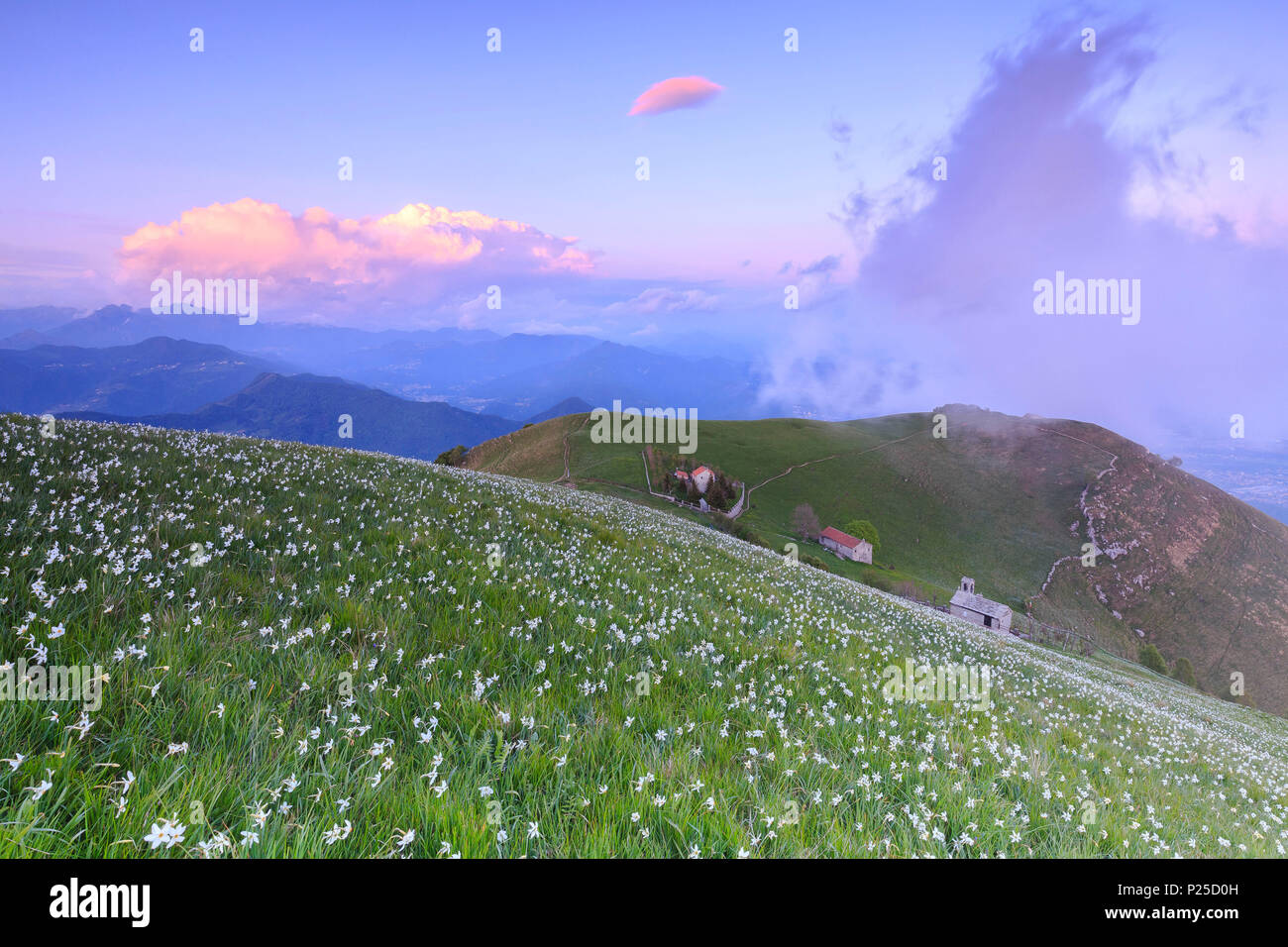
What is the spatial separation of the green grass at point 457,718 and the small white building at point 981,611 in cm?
8531

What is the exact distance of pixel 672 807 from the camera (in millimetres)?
3047

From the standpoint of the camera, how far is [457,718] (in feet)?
12.5

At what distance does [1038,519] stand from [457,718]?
6913 inches

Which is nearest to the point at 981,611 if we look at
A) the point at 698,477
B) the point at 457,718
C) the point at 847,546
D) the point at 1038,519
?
the point at 847,546

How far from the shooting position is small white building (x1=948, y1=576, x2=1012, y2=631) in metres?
80.4

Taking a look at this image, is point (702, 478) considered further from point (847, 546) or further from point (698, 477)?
point (847, 546)

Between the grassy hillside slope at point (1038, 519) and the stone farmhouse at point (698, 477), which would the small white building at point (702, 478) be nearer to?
the stone farmhouse at point (698, 477)

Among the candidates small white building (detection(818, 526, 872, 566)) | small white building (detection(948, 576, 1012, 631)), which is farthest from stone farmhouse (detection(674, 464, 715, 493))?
small white building (detection(948, 576, 1012, 631))

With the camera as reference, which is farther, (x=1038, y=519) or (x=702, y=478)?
(x=1038, y=519)

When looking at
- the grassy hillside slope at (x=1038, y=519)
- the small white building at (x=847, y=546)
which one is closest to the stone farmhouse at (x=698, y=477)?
the grassy hillside slope at (x=1038, y=519)

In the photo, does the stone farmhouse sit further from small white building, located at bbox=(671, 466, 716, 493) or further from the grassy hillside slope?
the grassy hillside slope

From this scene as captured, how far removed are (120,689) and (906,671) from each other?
9.02m
